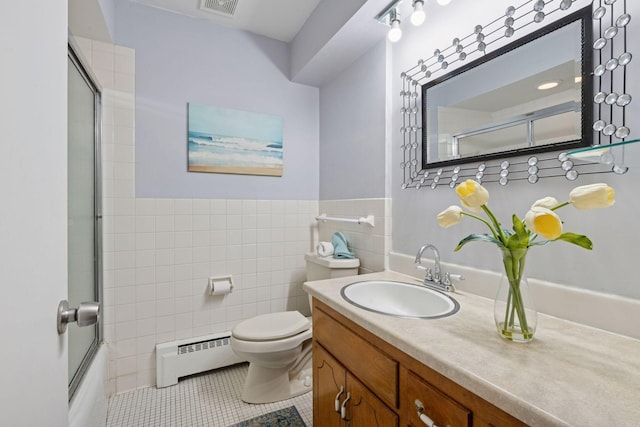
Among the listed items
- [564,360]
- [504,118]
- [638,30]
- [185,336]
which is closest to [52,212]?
[564,360]

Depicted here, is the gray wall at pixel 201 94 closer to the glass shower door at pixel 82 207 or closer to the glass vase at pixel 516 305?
the glass shower door at pixel 82 207

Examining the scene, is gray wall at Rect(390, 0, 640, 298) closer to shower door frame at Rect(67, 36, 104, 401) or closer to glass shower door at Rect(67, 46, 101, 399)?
glass shower door at Rect(67, 46, 101, 399)

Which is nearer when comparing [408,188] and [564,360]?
[564,360]

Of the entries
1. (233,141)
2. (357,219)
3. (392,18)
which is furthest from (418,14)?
(233,141)

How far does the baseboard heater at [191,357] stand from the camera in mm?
1771

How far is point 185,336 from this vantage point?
74.5 inches

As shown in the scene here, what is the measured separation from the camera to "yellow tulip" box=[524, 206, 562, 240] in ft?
2.04

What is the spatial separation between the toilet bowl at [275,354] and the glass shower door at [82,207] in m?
0.70

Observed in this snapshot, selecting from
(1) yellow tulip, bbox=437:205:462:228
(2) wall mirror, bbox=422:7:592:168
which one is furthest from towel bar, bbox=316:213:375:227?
Answer: (1) yellow tulip, bbox=437:205:462:228

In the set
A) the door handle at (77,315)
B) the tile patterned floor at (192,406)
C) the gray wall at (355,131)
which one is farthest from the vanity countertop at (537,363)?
the tile patterned floor at (192,406)

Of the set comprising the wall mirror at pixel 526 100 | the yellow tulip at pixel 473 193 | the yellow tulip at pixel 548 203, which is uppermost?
the wall mirror at pixel 526 100

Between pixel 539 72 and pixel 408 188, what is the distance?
71 cm

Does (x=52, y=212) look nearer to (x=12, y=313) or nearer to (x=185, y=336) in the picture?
(x=12, y=313)

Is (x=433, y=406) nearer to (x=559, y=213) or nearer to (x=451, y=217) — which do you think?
(x=451, y=217)
